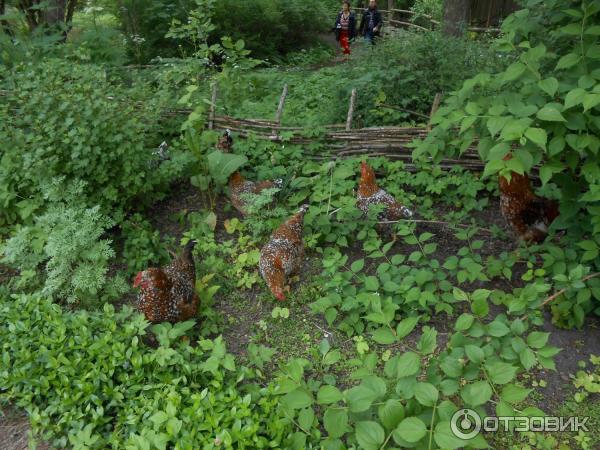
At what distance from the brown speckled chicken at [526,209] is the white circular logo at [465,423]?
227 cm

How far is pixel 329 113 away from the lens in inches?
229

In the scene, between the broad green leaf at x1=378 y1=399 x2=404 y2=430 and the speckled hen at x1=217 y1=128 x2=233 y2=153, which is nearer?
the broad green leaf at x1=378 y1=399 x2=404 y2=430

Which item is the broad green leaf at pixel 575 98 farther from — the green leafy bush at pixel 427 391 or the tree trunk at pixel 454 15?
the tree trunk at pixel 454 15

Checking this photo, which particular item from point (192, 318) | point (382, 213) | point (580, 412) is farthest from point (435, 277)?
point (192, 318)

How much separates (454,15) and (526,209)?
6412 mm

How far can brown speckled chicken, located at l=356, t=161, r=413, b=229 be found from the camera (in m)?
4.18

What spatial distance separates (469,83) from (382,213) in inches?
59.5

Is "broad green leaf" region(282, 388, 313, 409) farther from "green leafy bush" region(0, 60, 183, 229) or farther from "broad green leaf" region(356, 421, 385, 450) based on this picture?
"green leafy bush" region(0, 60, 183, 229)

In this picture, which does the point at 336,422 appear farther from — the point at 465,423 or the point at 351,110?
the point at 351,110

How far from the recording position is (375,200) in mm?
4234

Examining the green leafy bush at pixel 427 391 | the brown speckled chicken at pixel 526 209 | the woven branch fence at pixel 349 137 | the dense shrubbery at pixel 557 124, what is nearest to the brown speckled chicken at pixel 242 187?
the woven branch fence at pixel 349 137

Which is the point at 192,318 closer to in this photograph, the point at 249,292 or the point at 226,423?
the point at 249,292

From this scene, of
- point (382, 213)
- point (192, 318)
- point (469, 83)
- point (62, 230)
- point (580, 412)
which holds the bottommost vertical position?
point (580, 412)

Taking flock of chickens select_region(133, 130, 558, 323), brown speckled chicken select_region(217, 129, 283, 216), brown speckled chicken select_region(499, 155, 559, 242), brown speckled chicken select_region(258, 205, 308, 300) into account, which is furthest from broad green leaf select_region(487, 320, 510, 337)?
brown speckled chicken select_region(217, 129, 283, 216)
